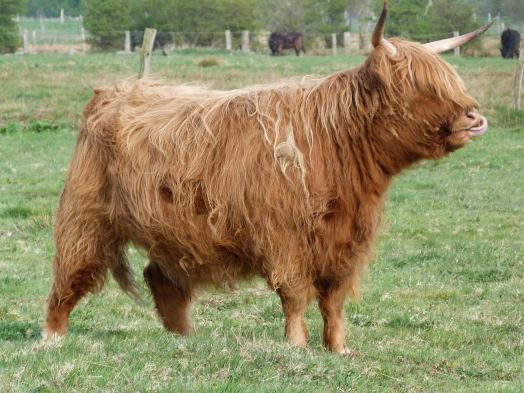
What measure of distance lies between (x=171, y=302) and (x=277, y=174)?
5.15 ft

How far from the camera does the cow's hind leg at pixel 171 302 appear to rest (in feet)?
22.9

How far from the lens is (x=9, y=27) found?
2275 inches

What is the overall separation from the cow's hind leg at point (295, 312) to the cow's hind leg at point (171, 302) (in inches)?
42.1

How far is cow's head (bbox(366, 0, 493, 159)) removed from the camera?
19.1 feet

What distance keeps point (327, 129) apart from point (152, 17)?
62.7m

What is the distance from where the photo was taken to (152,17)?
6719 centimetres

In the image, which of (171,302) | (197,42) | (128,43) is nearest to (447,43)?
(171,302)

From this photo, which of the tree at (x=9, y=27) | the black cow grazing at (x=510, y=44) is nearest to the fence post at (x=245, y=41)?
the tree at (x=9, y=27)

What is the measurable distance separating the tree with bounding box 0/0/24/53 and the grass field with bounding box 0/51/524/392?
41677 millimetres

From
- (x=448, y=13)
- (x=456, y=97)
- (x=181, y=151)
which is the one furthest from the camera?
(x=448, y=13)

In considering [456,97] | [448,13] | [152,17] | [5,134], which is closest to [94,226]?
[456,97]

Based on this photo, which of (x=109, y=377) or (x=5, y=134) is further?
(x=5, y=134)

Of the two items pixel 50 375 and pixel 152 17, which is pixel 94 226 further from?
pixel 152 17

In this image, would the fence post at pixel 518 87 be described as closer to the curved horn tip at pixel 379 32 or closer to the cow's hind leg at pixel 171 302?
the cow's hind leg at pixel 171 302
